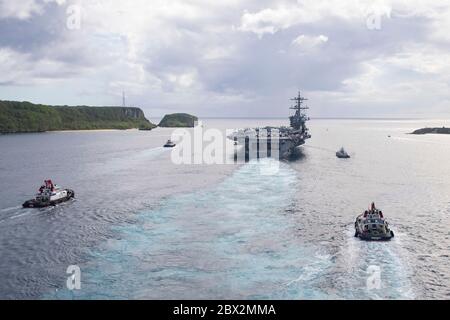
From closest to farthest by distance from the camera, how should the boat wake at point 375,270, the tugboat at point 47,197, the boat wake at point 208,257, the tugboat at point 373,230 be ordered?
the boat wake at point 208,257 → the boat wake at point 375,270 → the tugboat at point 373,230 → the tugboat at point 47,197

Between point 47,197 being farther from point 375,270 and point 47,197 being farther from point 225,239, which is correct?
point 375,270

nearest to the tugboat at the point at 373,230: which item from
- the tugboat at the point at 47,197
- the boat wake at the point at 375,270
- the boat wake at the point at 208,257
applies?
the boat wake at the point at 375,270

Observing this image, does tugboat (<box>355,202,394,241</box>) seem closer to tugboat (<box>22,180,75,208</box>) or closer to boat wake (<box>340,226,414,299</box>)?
boat wake (<box>340,226,414,299</box>)

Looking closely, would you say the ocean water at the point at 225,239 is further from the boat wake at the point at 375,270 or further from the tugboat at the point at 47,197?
the tugboat at the point at 47,197

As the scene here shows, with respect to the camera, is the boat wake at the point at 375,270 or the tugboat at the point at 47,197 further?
the tugboat at the point at 47,197

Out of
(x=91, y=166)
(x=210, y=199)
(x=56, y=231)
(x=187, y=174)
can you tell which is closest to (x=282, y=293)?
(x=56, y=231)

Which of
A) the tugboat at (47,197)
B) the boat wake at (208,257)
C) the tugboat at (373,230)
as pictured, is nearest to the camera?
the boat wake at (208,257)

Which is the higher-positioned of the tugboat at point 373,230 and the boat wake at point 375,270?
the tugboat at point 373,230

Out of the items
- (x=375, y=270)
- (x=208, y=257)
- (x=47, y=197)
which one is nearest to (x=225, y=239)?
(x=208, y=257)

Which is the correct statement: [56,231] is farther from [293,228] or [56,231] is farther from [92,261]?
[293,228]
